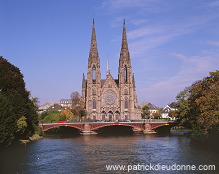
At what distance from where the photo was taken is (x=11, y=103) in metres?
53.2

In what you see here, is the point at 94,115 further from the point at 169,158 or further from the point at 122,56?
the point at 169,158

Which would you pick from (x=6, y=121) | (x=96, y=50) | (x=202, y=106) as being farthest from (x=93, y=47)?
(x=6, y=121)

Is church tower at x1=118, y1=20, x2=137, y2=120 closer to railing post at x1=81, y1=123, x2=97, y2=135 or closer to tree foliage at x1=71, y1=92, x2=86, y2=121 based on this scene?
tree foliage at x1=71, y1=92, x2=86, y2=121

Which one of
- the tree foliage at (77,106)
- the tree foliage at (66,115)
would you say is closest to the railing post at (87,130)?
the tree foliage at (66,115)

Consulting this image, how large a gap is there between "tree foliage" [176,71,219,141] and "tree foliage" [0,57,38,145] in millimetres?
31692

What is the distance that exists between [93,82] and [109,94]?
329 inches

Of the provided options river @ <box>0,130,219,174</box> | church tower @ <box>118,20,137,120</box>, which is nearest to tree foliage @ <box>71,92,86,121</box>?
church tower @ <box>118,20,137,120</box>

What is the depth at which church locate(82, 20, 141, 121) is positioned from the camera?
127 m

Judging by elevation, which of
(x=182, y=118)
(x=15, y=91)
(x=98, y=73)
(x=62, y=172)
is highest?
(x=98, y=73)

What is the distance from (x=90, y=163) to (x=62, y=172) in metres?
6.38

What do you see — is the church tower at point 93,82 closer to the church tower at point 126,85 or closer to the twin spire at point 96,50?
the twin spire at point 96,50

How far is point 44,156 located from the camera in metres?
Answer: 48.0

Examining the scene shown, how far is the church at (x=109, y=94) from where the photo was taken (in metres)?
127

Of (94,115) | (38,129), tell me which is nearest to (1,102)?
(38,129)
